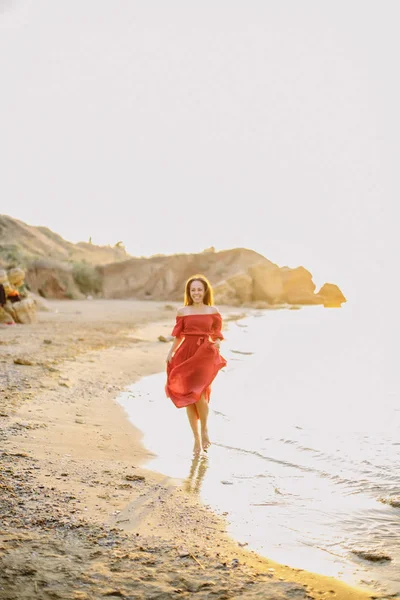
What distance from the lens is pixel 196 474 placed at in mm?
4539

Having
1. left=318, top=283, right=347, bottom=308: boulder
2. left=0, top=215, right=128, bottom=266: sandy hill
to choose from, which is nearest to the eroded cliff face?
left=318, top=283, right=347, bottom=308: boulder

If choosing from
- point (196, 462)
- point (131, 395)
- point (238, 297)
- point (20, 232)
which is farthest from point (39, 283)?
point (196, 462)

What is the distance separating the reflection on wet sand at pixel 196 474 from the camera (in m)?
4.11

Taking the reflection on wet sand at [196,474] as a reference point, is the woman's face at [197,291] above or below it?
above

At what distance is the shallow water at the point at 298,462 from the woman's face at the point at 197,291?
1.57 metres

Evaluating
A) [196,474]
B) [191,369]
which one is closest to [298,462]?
[196,474]

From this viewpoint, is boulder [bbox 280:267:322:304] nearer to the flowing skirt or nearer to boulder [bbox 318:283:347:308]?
boulder [bbox 318:283:347:308]

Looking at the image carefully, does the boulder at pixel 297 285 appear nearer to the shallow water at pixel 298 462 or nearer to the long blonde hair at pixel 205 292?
the shallow water at pixel 298 462

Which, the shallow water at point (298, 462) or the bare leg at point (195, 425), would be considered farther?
the bare leg at point (195, 425)

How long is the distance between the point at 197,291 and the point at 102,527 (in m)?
2.79

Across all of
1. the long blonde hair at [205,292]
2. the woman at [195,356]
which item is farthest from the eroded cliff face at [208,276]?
the woman at [195,356]

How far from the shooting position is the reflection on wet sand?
411cm

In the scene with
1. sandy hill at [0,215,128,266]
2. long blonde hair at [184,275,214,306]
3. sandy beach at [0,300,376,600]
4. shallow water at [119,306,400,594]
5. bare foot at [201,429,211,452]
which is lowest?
shallow water at [119,306,400,594]

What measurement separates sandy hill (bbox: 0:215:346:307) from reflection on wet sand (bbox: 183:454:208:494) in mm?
40264
